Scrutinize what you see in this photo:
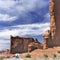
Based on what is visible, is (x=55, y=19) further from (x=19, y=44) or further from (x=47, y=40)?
(x=19, y=44)

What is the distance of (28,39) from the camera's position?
92.1 m

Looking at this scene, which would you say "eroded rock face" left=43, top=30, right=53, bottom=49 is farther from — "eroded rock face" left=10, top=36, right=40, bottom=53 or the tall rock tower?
"eroded rock face" left=10, top=36, right=40, bottom=53

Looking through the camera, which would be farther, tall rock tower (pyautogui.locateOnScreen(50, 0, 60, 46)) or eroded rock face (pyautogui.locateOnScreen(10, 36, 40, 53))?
eroded rock face (pyautogui.locateOnScreen(10, 36, 40, 53))

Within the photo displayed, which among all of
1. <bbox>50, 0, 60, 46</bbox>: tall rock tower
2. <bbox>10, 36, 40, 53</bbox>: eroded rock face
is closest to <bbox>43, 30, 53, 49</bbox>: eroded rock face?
<bbox>50, 0, 60, 46</bbox>: tall rock tower

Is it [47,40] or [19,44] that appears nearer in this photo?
[47,40]

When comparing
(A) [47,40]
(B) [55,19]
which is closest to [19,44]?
(A) [47,40]

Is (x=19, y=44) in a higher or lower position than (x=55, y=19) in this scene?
lower

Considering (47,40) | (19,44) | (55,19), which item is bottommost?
(19,44)

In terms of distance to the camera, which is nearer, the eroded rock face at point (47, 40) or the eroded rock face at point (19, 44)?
the eroded rock face at point (47, 40)

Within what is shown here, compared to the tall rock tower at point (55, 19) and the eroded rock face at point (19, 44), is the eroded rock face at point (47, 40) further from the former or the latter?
the eroded rock face at point (19, 44)

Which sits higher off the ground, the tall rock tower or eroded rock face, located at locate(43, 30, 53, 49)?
the tall rock tower

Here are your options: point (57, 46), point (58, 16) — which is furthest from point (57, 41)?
point (58, 16)

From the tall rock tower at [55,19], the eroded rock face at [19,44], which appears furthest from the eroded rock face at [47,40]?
the eroded rock face at [19,44]

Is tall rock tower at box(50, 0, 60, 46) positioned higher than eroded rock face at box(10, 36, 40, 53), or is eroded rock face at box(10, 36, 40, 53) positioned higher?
tall rock tower at box(50, 0, 60, 46)
